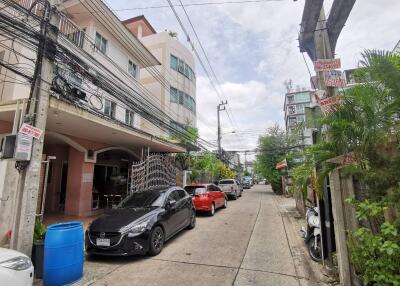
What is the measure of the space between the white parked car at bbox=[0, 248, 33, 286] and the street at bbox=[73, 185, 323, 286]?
52.1 inches

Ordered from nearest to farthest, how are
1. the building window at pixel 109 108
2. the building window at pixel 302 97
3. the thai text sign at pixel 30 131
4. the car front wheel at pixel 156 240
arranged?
the thai text sign at pixel 30 131, the car front wheel at pixel 156 240, the building window at pixel 109 108, the building window at pixel 302 97

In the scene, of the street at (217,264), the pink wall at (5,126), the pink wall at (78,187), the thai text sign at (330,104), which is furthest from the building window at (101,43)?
the thai text sign at (330,104)

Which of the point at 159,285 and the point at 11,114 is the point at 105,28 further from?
the point at 159,285

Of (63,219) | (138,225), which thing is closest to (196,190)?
(63,219)

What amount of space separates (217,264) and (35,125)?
479 centimetres

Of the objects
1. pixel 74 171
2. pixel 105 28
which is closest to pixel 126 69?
pixel 105 28

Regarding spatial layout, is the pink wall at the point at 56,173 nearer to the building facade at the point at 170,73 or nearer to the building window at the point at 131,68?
the building window at the point at 131,68

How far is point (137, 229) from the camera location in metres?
5.52

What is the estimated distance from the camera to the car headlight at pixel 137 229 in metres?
5.41

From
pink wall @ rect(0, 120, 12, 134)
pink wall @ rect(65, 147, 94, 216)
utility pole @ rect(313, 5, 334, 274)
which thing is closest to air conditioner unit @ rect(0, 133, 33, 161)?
pink wall @ rect(0, 120, 12, 134)

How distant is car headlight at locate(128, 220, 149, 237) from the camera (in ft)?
17.7

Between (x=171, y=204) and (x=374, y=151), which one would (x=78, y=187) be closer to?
(x=171, y=204)

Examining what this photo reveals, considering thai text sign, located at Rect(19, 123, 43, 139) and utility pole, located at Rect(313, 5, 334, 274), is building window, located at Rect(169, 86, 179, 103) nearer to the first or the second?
utility pole, located at Rect(313, 5, 334, 274)

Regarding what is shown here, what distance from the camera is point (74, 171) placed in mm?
10617
